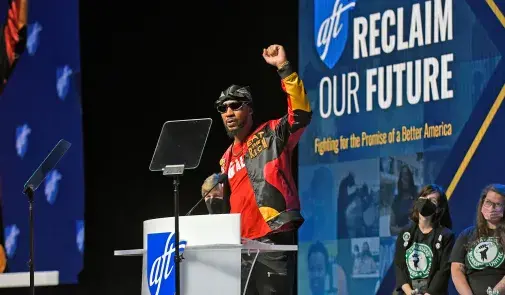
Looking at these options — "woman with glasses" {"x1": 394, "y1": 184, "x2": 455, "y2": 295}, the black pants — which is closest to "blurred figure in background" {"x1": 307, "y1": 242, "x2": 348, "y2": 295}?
"woman with glasses" {"x1": 394, "y1": 184, "x2": 455, "y2": 295}

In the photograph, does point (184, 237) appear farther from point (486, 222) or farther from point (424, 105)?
point (424, 105)

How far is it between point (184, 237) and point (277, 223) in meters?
0.62

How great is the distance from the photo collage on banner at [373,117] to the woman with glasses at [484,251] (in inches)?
29.9

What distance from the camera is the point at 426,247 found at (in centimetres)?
579

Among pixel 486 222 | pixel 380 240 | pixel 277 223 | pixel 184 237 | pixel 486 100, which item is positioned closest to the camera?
pixel 184 237

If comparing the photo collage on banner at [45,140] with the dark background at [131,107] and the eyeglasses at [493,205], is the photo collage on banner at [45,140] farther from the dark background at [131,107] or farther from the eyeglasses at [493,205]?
the eyeglasses at [493,205]

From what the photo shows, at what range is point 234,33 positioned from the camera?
784cm

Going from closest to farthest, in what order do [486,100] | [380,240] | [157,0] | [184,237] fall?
1. [184,237]
2. [486,100]
3. [380,240]
4. [157,0]

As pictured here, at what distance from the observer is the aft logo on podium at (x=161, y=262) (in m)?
4.05

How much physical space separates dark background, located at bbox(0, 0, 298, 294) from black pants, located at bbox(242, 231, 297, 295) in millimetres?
3437

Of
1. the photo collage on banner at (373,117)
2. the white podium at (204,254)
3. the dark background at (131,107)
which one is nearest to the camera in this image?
the white podium at (204,254)

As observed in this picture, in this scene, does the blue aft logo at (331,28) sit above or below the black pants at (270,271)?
above

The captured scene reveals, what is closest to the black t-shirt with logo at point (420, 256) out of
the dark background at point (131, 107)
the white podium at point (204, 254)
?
the white podium at point (204, 254)

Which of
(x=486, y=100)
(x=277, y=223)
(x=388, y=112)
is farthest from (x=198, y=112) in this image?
(x=277, y=223)
